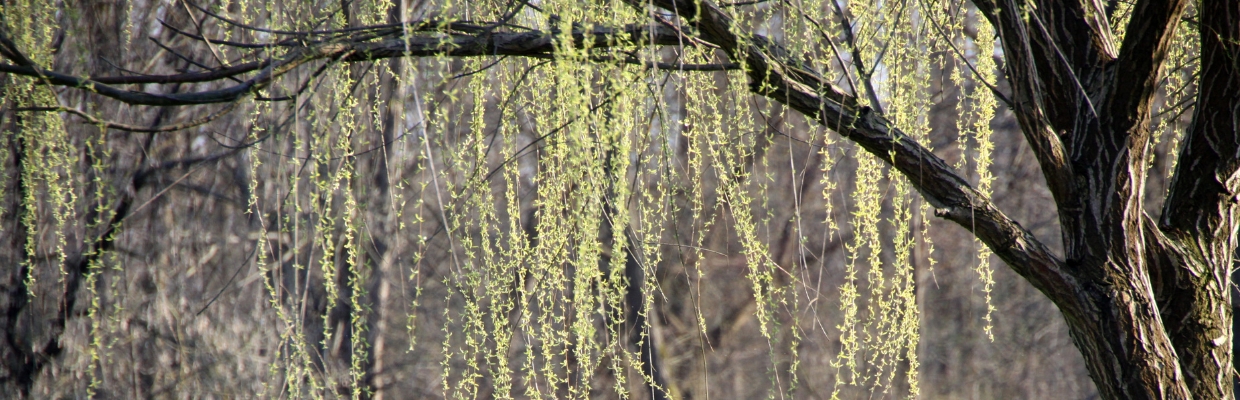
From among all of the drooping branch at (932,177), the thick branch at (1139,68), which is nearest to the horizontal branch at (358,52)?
the drooping branch at (932,177)

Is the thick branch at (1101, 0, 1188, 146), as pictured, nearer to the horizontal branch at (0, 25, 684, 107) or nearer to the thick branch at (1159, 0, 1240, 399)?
the thick branch at (1159, 0, 1240, 399)

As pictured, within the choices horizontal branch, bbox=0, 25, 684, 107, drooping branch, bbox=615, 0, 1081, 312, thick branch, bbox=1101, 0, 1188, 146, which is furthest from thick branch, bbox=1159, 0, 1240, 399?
horizontal branch, bbox=0, 25, 684, 107

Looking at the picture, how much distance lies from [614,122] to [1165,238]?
930 millimetres

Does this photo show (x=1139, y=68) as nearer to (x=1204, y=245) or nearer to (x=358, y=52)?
(x=1204, y=245)

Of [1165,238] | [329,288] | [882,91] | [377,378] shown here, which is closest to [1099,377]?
[1165,238]

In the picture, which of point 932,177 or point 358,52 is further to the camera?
point 932,177

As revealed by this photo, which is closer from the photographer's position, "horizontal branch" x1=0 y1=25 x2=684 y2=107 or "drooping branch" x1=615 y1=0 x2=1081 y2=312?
"horizontal branch" x1=0 y1=25 x2=684 y2=107

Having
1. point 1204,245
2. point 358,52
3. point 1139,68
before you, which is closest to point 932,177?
point 1139,68

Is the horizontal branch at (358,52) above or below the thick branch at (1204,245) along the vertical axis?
above

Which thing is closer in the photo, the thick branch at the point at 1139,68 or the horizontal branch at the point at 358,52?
the horizontal branch at the point at 358,52

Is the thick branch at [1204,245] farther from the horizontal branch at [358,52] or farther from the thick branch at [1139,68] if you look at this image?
the horizontal branch at [358,52]

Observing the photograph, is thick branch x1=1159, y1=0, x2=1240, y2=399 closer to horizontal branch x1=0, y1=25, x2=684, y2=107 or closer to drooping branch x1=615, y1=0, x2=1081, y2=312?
drooping branch x1=615, y1=0, x2=1081, y2=312

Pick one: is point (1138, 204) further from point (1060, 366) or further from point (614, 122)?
point (1060, 366)

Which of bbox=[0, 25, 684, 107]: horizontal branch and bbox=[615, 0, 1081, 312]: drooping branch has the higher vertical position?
bbox=[0, 25, 684, 107]: horizontal branch
